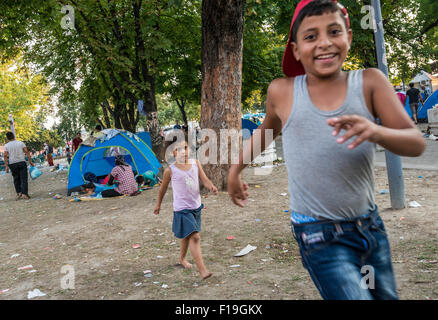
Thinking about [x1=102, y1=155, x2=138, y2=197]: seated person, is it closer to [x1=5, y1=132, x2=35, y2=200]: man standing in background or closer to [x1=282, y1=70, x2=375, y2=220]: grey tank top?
[x1=5, y1=132, x2=35, y2=200]: man standing in background

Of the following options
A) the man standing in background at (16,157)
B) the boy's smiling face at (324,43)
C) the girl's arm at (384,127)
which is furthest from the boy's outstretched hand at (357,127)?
the man standing in background at (16,157)

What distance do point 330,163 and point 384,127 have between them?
0.30 metres

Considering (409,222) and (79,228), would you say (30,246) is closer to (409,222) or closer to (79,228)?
(79,228)

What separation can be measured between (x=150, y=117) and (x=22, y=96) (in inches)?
1128

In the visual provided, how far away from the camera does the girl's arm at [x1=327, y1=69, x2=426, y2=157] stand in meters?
1.39

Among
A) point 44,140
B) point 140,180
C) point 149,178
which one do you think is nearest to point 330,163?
point 149,178

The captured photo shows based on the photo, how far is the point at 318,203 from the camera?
176cm

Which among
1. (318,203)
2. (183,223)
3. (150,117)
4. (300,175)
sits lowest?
(183,223)

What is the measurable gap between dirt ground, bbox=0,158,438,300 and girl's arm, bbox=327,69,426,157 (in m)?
2.30

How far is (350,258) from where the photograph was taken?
168cm

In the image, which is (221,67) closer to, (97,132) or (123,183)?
(123,183)

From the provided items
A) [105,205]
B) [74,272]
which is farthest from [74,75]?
[74,272]

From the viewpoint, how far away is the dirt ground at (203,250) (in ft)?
12.9

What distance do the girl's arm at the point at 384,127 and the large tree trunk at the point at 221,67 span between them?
22.3 ft
